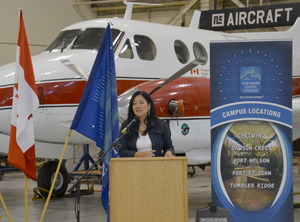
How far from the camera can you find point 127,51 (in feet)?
30.7

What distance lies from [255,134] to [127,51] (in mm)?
4333

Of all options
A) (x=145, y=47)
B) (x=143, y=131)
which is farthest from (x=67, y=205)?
(x=143, y=131)

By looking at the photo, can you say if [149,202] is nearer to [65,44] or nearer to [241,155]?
[241,155]

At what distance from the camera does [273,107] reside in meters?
5.41

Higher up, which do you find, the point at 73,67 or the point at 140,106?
the point at 73,67

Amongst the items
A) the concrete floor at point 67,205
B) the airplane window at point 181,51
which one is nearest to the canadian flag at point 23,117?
the concrete floor at point 67,205

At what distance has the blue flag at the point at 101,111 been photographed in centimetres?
581

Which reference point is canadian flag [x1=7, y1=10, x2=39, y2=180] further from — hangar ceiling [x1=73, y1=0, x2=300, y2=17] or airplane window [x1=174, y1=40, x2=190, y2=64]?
hangar ceiling [x1=73, y1=0, x2=300, y2=17]

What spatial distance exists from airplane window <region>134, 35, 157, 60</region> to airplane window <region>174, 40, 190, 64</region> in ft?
1.66

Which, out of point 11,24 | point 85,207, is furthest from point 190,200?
point 11,24

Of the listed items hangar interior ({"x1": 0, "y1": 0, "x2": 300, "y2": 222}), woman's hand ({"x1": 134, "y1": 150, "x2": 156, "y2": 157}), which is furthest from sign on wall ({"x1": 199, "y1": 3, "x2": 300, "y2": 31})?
woman's hand ({"x1": 134, "y1": 150, "x2": 156, "y2": 157})

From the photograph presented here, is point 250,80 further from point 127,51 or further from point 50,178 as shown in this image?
point 50,178

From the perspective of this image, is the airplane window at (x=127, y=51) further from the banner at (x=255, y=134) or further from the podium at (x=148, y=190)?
the podium at (x=148, y=190)

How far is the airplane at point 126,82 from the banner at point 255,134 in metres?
2.45
